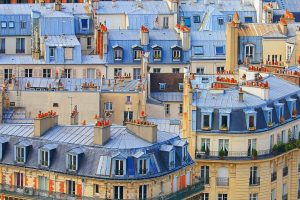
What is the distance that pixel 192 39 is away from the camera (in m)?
166

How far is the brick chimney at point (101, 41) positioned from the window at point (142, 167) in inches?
1867

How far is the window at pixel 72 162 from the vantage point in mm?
118375

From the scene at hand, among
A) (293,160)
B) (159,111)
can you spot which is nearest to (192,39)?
(159,111)

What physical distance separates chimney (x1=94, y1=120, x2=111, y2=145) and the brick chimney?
44957 millimetres

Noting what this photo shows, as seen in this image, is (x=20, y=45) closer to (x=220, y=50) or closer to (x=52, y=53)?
(x=52, y=53)

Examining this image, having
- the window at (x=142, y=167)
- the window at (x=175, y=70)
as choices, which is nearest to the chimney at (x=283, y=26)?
the window at (x=175, y=70)

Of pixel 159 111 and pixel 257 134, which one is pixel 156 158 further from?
pixel 159 111

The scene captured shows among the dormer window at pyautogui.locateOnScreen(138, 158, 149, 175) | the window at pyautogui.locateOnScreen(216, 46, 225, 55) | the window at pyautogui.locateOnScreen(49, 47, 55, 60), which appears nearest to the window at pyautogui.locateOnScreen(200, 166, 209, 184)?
the dormer window at pyautogui.locateOnScreen(138, 158, 149, 175)

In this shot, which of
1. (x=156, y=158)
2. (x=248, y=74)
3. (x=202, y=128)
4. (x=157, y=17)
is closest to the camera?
(x=156, y=158)

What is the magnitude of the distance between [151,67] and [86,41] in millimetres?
10602

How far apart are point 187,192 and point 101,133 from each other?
735cm

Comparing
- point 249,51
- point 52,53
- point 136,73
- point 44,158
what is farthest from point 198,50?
point 44,158

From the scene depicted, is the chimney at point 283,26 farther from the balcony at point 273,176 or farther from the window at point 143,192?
the window at point 143,192

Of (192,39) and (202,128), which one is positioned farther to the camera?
(192,39)
